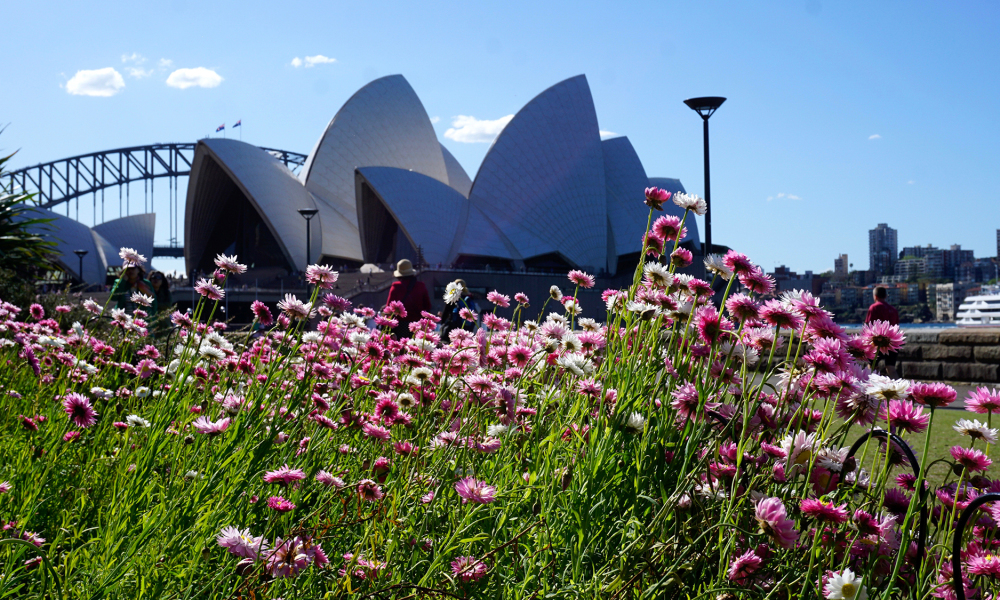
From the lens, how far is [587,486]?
158cm

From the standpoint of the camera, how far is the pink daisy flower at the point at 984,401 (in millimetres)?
1254

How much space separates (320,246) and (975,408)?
4239cm

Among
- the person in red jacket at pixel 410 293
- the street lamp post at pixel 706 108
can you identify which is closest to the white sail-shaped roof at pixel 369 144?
the street lamp post at pixel 706 108

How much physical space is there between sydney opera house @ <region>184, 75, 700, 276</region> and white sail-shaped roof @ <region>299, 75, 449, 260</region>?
6 cm

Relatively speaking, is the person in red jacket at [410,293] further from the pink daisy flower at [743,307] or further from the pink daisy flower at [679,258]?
the pink daisy flower at [743,307]

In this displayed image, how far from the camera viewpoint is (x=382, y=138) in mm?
41406

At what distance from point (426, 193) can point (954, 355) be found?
1201 inches

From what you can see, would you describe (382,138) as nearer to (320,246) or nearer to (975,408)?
(320,246)

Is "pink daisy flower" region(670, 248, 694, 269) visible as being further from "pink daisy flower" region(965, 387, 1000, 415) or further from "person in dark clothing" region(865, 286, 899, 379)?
"person in dark clothing" region(865, 286, 899, 379)

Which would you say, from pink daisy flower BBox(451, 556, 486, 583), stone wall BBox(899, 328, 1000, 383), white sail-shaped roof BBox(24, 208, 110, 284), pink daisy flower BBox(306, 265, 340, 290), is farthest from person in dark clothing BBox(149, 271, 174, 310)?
white sail-shaped roof BBox(24, 208, 110, 284)

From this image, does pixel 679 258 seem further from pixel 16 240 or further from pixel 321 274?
pixel 16 240

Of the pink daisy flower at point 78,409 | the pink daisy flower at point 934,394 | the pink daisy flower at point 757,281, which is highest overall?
the pink daisy flower at point 757,281

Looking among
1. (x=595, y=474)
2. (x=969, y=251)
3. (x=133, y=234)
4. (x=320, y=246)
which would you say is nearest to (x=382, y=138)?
(x=320, y=246)

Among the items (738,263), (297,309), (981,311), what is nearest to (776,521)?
(738,263)
